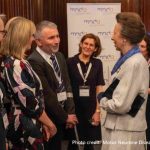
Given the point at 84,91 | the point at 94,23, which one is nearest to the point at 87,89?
the point at 84,91

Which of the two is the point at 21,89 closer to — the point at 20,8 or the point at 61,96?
the point at 61,96

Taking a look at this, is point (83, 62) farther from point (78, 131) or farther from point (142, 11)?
point (142, 11)

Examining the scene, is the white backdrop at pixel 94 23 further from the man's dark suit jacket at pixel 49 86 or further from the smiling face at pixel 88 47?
the man's dark suit jacket at pixel 49 86

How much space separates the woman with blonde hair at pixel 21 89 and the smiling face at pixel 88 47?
1509 mm

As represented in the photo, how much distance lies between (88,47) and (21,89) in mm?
1732

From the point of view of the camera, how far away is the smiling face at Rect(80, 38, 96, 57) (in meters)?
4.06

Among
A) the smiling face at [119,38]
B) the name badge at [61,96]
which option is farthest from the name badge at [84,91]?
the smiling face at [119,38]

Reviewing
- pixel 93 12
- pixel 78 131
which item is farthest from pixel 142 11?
pixel 78 131

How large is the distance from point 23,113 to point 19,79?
0.26m

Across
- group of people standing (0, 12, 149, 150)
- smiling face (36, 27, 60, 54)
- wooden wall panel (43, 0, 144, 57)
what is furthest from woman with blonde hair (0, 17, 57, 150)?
wooden wall panel (43, 0, 144, 57)

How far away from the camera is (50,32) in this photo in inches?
120

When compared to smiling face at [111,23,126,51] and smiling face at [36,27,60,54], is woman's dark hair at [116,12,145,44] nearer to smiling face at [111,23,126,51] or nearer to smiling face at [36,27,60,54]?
smiling face at [111,23,126,51]

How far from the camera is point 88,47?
160 inches

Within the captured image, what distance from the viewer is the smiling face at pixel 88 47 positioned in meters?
4.06
